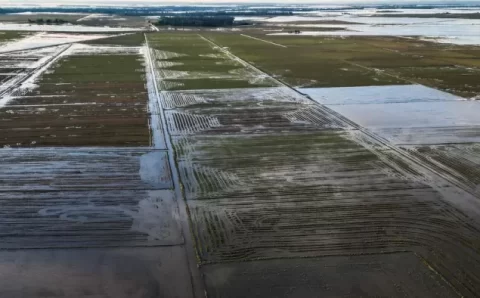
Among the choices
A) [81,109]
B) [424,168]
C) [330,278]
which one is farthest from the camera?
[81,109]

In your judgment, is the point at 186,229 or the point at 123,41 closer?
the point at 186,229

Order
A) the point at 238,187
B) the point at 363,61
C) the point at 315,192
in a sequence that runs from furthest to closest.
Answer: the point at 363,61
the point at 238,187
the point at 315,192

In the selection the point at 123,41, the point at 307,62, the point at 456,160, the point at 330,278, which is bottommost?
the point at 330,278

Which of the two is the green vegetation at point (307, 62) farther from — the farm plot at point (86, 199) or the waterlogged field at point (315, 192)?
the farm plot at point (86, 199)

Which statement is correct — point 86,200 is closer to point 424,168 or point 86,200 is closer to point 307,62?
point 424,168

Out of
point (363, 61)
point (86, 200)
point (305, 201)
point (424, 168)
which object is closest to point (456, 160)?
point (424, 168)

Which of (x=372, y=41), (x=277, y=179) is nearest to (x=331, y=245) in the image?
(x=277, y=179)
